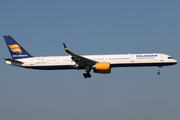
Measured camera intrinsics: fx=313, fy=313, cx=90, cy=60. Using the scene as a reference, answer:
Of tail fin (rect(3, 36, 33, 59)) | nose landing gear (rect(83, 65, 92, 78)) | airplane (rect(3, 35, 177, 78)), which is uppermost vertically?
tail fin (rect(3, 36, 33, 59))

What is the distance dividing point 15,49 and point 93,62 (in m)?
15.3

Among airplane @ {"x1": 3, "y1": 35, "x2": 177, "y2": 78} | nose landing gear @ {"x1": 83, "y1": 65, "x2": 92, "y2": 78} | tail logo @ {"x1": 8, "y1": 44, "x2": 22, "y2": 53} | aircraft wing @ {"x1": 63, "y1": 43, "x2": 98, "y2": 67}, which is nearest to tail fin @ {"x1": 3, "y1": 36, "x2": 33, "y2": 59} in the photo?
tail logo @ {"x1": 8, "y1": 44, "x2": 22, "y2": 53}

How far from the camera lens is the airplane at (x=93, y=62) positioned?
171 ft

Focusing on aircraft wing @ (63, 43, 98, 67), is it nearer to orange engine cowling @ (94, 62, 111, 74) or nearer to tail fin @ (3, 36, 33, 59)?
orange engine cowling @ (94, 62, 111, 74)

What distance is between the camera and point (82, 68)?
54.1 meters

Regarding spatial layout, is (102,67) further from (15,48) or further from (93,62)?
(15,48)

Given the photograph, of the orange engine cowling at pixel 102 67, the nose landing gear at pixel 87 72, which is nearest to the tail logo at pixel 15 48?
the nose landing gear at pixel 87 72

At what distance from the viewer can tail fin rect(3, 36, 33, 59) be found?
187 feet

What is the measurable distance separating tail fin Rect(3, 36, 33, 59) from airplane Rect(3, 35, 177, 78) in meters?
0.90

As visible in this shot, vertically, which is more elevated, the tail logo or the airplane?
the tail logo

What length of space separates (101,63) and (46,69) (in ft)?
33.3

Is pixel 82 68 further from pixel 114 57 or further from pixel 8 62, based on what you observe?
pixel 8 62

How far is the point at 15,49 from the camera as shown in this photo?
57.5m

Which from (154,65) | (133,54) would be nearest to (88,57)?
(133,54)
